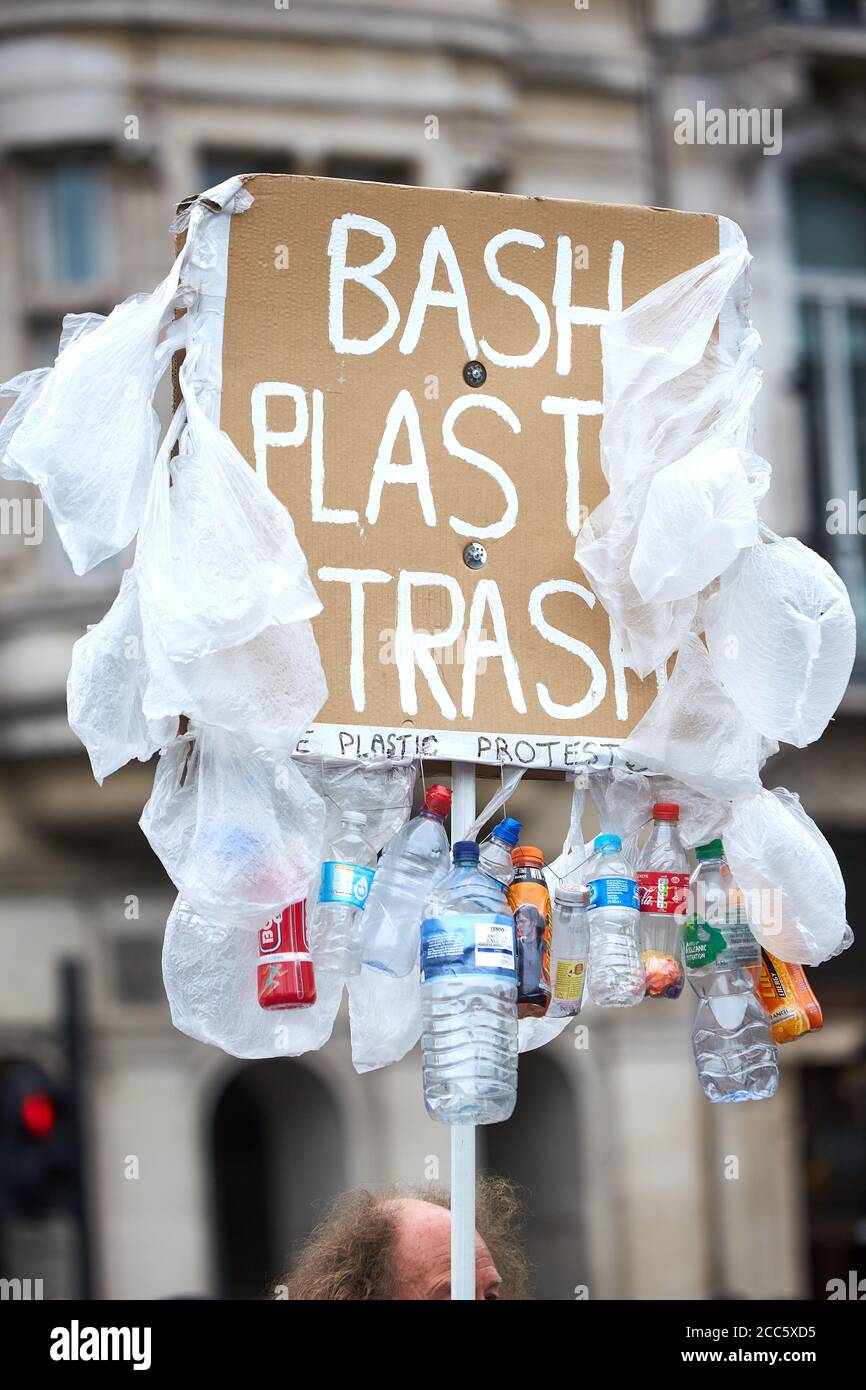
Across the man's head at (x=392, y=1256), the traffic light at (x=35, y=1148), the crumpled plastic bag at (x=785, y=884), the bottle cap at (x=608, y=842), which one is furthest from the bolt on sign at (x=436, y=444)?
the traffic light at (x=35, y=1148)

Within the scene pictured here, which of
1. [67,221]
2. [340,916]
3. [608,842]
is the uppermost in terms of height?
[67,221]

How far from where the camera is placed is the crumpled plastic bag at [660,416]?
3.03m

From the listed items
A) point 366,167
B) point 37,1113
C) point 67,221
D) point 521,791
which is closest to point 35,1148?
point 37,1113

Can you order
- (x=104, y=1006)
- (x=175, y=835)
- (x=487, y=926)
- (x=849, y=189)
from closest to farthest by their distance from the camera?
(x=487, y=926), (x=175, y=835), (x=104, y=1006), (x=849, y=189)

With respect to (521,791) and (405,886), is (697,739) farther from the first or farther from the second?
(521,791)

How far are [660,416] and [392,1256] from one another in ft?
4.25

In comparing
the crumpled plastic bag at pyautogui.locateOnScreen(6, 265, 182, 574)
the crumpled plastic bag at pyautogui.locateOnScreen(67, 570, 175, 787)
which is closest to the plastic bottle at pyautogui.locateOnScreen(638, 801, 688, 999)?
the crumpled plastic bag at pyautogui.locateOnScreen(67, 570, 175, 787)

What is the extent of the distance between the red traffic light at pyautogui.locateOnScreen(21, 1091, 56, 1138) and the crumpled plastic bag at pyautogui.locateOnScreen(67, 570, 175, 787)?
5958 mm

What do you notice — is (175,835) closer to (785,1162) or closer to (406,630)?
(406,630)

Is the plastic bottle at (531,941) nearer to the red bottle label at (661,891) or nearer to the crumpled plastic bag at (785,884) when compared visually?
the red bottle label at (661,891)

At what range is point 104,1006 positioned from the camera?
999cm

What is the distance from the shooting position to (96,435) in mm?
2959

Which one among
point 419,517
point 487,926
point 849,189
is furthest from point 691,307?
point 849,189
